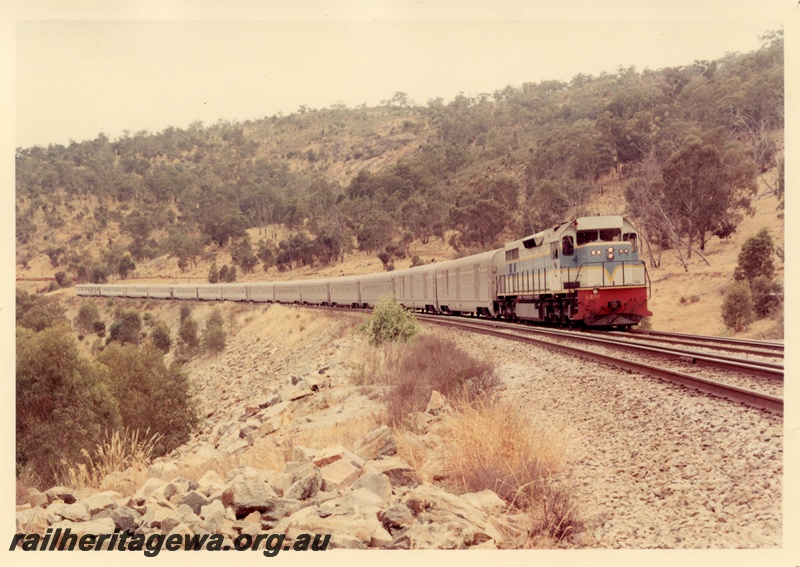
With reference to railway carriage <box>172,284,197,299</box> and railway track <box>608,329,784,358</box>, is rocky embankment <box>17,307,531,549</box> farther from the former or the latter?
railway carriage <box>172,284,197,299</box>

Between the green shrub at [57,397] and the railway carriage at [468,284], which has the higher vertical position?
the railway carriage at [468,284]

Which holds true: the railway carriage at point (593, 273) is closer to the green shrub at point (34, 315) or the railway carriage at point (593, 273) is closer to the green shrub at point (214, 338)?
the green shrub at point (214, 338)

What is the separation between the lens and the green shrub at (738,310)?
3173 centimetres

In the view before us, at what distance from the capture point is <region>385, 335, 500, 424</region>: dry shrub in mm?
12148

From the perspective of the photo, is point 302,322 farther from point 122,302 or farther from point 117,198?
point 117,198

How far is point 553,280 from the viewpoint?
22844 mm

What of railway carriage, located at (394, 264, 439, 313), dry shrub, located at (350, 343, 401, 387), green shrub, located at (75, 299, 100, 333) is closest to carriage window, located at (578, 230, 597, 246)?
dry shrub, located at (350, 343, 401, 387)

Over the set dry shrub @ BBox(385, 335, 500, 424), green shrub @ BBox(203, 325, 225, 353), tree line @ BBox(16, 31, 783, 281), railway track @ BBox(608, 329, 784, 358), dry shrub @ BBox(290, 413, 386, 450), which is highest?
tree line @ BBox(16, 31, 783, 281)

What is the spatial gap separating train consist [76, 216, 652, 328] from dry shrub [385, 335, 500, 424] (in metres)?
6.84

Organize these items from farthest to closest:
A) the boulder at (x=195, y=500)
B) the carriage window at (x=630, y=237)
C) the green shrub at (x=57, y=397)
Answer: the green shrub at (x=57, y=397), the carriage window at (x=630, y=237), the boulder at (x=195, y=500)

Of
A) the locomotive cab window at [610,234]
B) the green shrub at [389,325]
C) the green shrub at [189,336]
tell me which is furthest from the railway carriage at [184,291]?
the locomotive cab window at [610,234]

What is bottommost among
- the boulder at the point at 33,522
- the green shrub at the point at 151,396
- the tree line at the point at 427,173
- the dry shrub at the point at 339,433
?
the green shrub at the point at 151,396

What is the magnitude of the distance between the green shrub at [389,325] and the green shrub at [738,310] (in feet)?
50.2

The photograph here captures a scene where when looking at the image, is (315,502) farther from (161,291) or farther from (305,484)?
(161,291)
